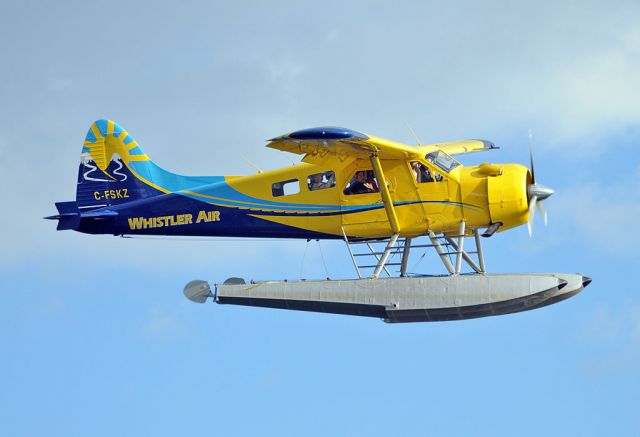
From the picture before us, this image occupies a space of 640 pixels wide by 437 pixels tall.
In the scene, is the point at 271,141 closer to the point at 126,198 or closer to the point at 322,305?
the point at 322,305

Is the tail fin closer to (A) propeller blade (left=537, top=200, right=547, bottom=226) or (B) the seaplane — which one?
(B) the seaplane

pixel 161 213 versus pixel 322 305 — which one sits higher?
pixel 161 213

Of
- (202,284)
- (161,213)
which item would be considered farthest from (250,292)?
(161,213)

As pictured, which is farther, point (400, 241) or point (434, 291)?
point (400, 241)

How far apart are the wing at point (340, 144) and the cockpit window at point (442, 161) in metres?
0.22

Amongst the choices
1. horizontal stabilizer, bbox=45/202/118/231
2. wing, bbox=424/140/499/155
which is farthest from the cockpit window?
horizontal stabilizer, bbox=45/202/118/231

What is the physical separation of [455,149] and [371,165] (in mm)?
3924

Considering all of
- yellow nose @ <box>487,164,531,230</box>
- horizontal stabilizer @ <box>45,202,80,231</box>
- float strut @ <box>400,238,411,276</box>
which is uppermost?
horizontal stabilizer @ <box>45,202,80,231</box>

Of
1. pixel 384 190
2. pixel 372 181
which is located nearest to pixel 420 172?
pixel 384 190

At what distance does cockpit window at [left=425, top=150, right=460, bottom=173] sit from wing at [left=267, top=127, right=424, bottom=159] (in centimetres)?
Result: 22

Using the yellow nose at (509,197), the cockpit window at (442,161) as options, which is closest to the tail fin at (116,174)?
the cockpit window at (442,161)

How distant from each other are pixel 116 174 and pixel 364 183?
5.98 metres

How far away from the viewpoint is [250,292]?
23.6 m

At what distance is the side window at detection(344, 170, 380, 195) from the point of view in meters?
23.2
